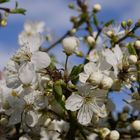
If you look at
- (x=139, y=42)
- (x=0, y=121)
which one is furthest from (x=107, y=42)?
(x=0, y=121)

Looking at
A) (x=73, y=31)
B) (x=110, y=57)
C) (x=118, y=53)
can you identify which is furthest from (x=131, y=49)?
(x=73, y=31)

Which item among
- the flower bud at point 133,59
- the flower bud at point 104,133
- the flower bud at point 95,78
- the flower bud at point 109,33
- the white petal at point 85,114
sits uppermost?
the flower bud at point 109,33

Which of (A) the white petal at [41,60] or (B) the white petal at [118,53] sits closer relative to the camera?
(A) the white petal at [41,60]

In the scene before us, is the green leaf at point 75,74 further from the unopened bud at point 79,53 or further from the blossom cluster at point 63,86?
the unopened bud at point 79,53

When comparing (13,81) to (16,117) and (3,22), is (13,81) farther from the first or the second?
(3,22)

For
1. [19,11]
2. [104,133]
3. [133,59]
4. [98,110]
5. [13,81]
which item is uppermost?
[19,11]

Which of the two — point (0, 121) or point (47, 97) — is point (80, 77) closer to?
point (47, 97)

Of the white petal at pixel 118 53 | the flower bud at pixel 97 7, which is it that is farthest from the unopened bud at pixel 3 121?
the flower bud at pixel 97 7
